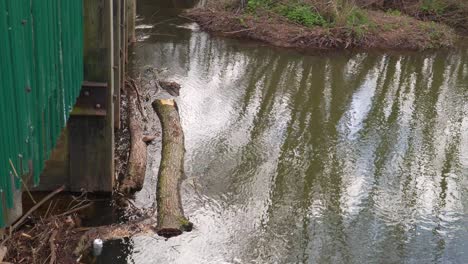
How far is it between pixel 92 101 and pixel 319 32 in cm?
942

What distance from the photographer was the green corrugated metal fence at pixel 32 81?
3.33m

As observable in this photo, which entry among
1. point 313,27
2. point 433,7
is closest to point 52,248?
point 313,27

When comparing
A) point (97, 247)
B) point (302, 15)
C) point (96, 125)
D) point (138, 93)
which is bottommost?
point (97, 247)

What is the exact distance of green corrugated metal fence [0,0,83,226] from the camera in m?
3.33

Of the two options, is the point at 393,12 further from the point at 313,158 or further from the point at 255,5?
the point at 313,158

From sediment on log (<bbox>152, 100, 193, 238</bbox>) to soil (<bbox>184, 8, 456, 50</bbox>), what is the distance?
5.92 metres

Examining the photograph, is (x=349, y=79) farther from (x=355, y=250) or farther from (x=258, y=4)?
(x=355, y=250)

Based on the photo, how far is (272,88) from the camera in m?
11.3

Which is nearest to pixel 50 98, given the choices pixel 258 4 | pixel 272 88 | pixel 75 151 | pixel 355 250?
pixel 75 151

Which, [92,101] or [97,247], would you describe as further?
[92,101]

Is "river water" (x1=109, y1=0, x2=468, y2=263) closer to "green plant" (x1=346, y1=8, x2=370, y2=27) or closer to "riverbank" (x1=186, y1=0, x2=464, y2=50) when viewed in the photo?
"riverbank" (x1=186, y1=0, x2=464, y2=50)

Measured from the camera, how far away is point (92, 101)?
620cm

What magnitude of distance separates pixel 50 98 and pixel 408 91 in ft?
29.0

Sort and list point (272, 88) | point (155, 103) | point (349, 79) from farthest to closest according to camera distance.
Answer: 1. point (349, 79)
2. point (272, 88)
3. point (155, 103)
